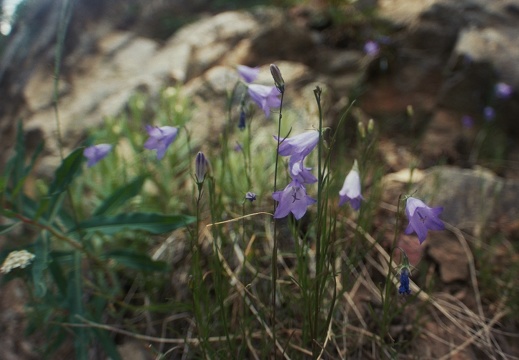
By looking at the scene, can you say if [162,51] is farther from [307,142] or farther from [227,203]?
[307,142]

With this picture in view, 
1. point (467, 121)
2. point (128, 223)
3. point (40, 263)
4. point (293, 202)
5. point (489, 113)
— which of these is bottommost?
point (467, 121)

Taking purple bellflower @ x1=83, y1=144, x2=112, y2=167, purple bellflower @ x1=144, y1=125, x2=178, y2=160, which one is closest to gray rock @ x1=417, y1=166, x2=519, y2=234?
purple bellflower @ x1=144, y1=125, x2=178, y2=160

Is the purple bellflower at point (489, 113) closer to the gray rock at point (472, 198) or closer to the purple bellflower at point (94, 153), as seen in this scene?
the gray rock at point (472, 198)

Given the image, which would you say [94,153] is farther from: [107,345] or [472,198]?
[472,198]

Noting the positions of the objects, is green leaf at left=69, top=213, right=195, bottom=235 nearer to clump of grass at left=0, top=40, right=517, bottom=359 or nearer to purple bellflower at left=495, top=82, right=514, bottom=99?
clump of grass at left=0, top=40, right=517, bottom=359

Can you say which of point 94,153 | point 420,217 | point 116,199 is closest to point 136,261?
point 116,199

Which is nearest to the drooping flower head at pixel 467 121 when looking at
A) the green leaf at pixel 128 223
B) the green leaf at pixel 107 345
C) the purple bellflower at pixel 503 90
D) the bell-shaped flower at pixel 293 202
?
the purple bellflower at pixel 503 90
